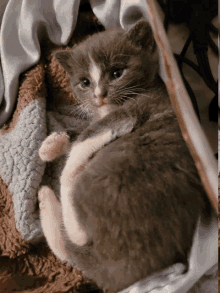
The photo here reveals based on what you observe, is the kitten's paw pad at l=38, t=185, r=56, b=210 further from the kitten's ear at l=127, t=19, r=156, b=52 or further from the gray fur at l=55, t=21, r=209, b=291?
the kitten's ear at l=127, t=19, r=156, b=52

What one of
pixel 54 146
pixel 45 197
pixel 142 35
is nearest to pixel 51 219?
pixel 45 197

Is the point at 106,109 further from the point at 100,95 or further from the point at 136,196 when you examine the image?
the point at 136,196

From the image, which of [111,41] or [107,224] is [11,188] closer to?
[107,224]

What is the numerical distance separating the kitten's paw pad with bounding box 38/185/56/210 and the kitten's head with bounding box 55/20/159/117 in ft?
0.99

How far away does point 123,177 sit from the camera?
24.7 inches

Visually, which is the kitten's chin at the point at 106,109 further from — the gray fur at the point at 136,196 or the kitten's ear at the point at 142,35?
the kitten's ear at the point at 142,35

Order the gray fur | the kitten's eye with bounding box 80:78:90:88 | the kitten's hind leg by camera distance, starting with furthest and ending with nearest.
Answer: the kitten's eye with bounding box 80:78:90:88
the kitten's hind leg
the gray fur

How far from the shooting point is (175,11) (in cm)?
78

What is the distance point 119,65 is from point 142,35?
0.38 ft

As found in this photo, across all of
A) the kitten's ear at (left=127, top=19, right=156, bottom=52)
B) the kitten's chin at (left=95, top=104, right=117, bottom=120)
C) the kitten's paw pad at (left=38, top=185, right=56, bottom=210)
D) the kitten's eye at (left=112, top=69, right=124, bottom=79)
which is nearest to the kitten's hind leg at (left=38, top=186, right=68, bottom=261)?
the kitten's paw pad at (left=38, top=185, right=56, bottom=210)

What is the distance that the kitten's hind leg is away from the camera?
0.74 metres

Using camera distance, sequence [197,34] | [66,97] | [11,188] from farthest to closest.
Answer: [66,97]
[11,188]
[197,34]

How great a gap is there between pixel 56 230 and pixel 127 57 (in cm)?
55

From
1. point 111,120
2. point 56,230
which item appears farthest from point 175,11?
point 56,230
